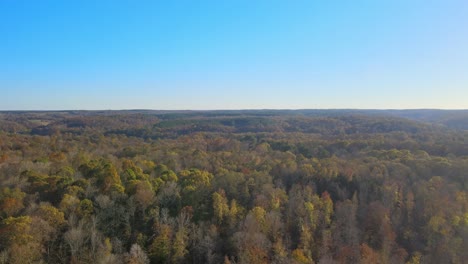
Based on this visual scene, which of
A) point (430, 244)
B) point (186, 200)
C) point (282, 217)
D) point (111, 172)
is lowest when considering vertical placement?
point (430, 244)

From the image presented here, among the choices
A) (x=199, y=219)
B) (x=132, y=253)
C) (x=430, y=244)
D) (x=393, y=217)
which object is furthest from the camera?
(x=393, y=217)

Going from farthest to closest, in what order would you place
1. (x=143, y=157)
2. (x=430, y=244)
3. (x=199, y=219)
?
(x=143, y=157) < (x=430, y=244) < (x=199, y=219)

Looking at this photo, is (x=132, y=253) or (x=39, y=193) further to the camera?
(x=39, y=193)

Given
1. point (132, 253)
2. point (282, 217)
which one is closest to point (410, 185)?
point (282, 217)

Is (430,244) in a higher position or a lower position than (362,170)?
lower

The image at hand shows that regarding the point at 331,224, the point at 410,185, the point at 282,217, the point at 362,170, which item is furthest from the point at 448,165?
the point at 282,217

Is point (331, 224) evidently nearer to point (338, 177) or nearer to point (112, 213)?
point (338, 177)

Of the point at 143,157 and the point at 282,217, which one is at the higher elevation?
the point at 143,157

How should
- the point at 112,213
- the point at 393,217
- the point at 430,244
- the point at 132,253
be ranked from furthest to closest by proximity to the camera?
the point at 393,217 < the point at 430,244 < the point at 112,213 < the point at 132,253

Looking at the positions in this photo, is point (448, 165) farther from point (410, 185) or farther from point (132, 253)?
point (132, 253)
